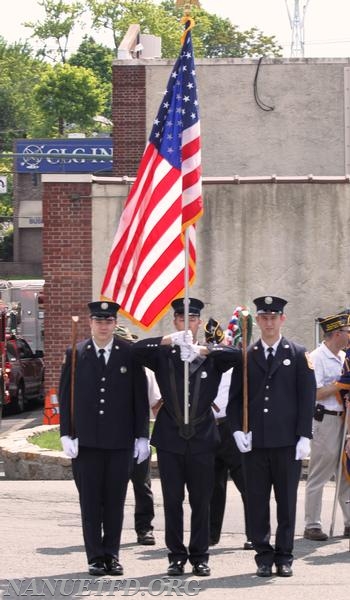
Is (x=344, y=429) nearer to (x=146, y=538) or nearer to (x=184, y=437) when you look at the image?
(x=146, y=538)

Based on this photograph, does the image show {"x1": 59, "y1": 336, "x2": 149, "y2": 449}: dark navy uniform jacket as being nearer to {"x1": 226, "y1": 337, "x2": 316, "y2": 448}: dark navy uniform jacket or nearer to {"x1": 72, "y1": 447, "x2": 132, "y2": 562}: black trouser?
{"x1": 72, "y1": 447, "x2": 132, "y2": 562}: black trouser

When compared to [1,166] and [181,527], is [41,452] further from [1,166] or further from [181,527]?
[1,166]

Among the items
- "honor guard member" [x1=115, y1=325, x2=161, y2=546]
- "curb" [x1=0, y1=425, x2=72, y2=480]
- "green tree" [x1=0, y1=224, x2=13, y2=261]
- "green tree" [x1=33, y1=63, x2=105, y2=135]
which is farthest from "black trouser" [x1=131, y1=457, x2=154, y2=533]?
"green tree" [x1=33, y1=63, x2=105, y2=135]

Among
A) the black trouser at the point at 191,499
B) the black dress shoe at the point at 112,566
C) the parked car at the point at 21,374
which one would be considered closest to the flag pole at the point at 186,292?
the black trouser at the point at 191,499

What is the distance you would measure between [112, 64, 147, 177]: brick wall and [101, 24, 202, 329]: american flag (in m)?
21.0

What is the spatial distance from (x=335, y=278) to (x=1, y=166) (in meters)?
77.1

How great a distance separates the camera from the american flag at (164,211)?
11023mm

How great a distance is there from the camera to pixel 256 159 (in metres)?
31.5

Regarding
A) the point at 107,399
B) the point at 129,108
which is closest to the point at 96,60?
the point at 129,108

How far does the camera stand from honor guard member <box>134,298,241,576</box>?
9.78 meters

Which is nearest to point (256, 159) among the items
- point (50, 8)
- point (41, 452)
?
point (41, 452)

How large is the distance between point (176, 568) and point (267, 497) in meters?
0.84

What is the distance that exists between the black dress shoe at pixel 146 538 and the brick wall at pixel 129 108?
21326 millimetres

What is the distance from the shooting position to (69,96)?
94938 mm
